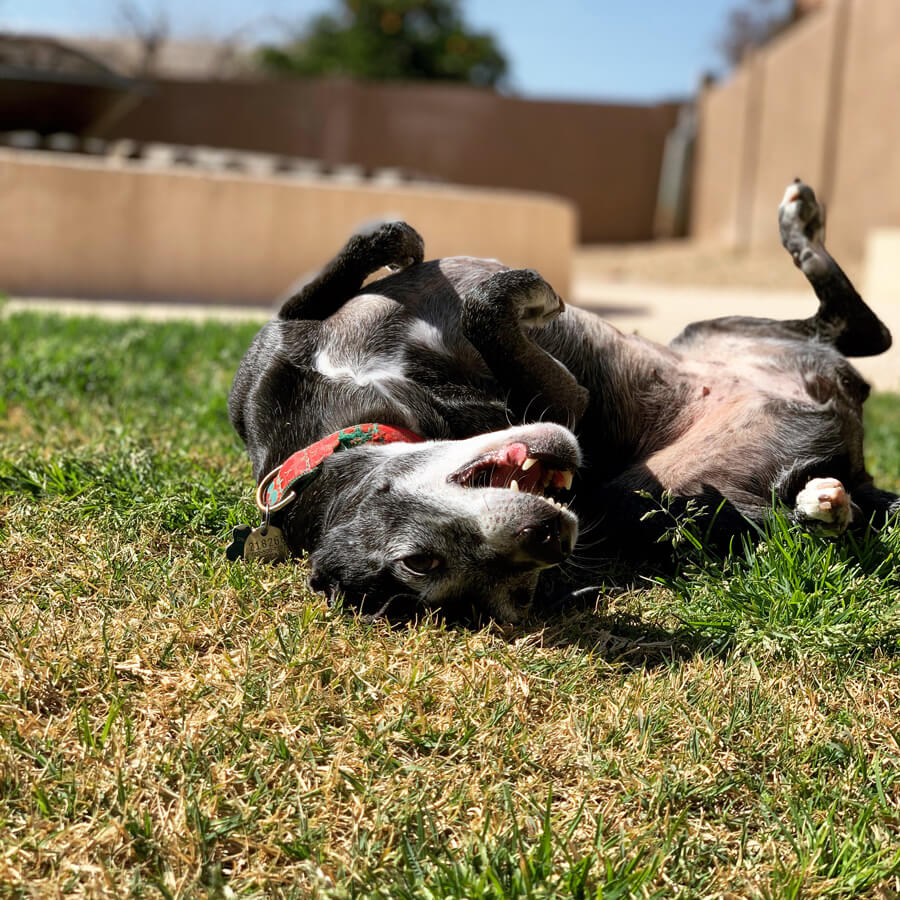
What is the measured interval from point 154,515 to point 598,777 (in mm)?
1489

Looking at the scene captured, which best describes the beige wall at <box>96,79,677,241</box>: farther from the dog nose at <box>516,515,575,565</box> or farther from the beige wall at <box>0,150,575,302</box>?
the dog nose at <box>516,515,575,565</box>

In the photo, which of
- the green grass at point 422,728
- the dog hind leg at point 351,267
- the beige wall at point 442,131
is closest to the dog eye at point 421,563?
the green grass at point 422,728

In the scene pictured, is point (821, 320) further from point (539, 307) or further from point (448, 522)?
point (448, 522)

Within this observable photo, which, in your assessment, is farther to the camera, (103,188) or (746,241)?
(746,241)

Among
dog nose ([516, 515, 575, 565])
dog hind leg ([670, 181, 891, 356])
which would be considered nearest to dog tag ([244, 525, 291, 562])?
dog nose ([516, 515, 575, 565])

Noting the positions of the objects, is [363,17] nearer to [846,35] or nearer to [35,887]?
[846,35]

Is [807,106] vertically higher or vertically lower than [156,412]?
higher

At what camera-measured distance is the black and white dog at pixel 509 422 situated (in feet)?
7.71

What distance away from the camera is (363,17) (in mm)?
25938

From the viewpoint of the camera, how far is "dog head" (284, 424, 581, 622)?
223 centimetres

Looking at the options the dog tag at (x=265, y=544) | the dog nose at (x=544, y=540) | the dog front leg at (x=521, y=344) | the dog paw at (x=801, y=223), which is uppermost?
the dog paw at (x=801, y=223)

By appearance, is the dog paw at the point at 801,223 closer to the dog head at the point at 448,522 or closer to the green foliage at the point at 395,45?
the dog head at the point at 448,522

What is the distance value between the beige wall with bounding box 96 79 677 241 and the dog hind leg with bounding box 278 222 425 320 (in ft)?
57.0

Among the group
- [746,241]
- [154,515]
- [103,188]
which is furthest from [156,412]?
[746,241]
